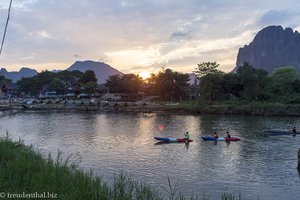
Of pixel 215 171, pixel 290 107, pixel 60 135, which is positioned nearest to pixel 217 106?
pixel 290 107

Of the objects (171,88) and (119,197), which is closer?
(119,197)

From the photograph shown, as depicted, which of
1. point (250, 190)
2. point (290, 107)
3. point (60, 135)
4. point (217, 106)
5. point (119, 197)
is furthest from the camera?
point (217, 106)

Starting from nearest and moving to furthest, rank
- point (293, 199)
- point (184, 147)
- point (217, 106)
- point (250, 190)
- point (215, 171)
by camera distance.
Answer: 1. point (293, 199)
2. point (250, 190)
3. point (215, 171)
4. point (184, 147)
5. point (217, 106)

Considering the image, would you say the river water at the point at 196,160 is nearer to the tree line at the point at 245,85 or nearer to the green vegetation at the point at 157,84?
the tree line at the point at 245,85

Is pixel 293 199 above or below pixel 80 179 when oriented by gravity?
below

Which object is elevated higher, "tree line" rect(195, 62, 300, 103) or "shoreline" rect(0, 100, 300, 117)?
"tree line" rect(195, 62, 300, 103)

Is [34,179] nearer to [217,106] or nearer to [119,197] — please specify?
[119,197]

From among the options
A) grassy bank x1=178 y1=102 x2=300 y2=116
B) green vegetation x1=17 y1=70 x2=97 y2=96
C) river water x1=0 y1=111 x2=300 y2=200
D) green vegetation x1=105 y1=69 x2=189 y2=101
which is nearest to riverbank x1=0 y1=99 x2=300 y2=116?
grassy bank x1=178 y1=102 x2=300 y2=116

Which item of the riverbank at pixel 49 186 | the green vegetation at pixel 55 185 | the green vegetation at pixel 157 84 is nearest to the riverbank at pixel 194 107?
the green vegetation at pixel 157 84

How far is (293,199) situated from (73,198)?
42.1ft

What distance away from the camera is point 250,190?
61.6ft

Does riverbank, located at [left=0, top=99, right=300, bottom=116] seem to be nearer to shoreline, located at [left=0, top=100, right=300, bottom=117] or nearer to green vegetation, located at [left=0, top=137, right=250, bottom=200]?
shoreline, located at [left=0, top=100, right=300, bottom=117]

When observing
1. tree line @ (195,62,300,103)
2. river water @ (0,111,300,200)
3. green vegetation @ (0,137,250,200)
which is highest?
tree line @ (195,62,300,103)

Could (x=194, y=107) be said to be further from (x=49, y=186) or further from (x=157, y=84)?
(x=49, y=186)
